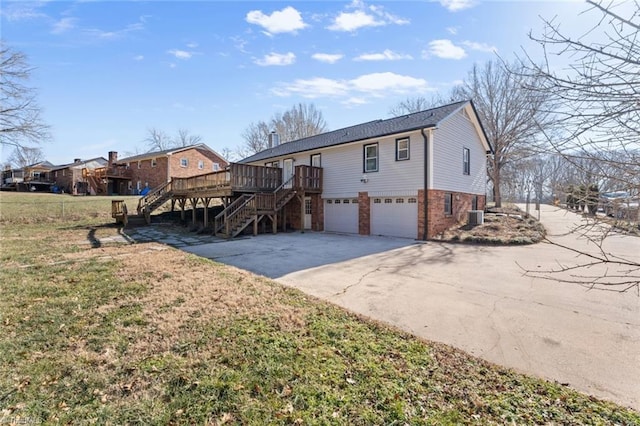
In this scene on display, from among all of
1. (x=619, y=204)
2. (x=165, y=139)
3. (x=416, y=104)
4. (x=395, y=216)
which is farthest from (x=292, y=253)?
(x=165, y=139)

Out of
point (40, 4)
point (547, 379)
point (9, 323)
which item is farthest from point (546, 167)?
point (40, 4)

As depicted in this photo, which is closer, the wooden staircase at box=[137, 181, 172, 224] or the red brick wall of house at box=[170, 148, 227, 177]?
the wooden staircase at box=[137, 181, 172, 224]

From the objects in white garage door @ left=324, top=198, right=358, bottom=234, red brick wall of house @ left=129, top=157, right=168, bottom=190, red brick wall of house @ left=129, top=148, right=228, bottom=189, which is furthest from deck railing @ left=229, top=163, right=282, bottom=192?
red brick wall of house @ left=129, top=157, right=168, bottom=190

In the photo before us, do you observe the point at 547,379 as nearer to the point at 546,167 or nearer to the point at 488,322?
the point at 488,322

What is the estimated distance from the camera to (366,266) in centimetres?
787

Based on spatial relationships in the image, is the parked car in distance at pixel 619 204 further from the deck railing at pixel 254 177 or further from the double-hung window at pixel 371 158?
the deck railing at pixel 254 177

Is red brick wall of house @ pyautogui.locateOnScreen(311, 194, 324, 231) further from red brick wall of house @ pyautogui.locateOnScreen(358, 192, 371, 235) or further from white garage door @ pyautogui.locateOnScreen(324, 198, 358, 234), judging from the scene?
red brick wall of house @ pyautogui.locateOnScreen(358, 192, 371, 235)

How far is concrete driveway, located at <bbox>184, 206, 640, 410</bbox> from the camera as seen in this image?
3.14 meters

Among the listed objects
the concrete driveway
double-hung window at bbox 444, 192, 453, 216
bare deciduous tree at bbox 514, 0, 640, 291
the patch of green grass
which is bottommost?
the concrete driveway

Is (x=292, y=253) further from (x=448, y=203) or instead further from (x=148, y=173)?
(x=148, y=173)

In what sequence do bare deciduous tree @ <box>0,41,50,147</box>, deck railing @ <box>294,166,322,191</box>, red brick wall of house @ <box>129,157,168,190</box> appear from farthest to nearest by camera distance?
red brick wall of house @ <box>129,157,168,190</box> → bare deciduous tree @ <box>0,41,50,147</box> → deck railing @ <box>294,166,322,191</box>

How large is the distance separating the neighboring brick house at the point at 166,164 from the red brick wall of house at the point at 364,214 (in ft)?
68.6

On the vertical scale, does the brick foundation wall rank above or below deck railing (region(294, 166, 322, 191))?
below

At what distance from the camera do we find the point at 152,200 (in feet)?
63.6
